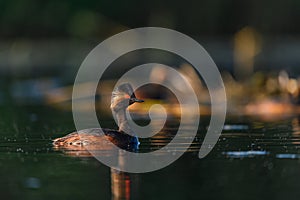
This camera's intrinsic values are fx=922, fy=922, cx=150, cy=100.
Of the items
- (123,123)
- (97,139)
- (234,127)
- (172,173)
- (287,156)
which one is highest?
(234,127)

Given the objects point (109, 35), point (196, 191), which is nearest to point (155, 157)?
point (196, 191)

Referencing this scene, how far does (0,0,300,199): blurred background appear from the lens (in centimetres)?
776

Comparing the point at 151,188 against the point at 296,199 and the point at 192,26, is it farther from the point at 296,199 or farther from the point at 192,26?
the point at 192,26


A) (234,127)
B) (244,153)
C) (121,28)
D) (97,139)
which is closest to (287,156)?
(244,153)

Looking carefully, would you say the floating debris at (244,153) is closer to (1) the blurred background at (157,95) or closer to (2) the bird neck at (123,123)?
(1) the blurred background at (157,95)

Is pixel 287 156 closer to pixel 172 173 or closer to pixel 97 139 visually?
pixel 172 173

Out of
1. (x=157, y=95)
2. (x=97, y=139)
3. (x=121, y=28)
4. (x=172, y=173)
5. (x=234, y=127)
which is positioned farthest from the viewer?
(x=121, y=28)

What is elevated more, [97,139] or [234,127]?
[234,127]

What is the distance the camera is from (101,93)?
60.3 ft

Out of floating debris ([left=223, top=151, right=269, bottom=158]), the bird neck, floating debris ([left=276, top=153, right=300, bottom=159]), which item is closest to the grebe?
the bird neck

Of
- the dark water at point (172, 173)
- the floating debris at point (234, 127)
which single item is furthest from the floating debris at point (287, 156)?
the floating debris at point (234, 127)

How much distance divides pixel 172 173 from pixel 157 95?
7.98m

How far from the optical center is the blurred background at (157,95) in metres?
7.76

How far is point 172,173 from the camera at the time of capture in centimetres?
824
